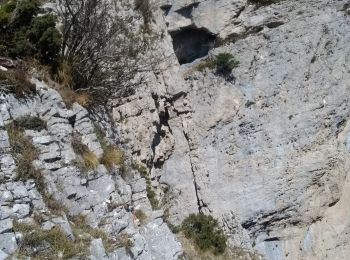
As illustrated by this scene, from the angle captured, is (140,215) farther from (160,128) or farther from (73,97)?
(160,128)

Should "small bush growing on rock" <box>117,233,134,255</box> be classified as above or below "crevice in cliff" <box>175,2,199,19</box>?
below

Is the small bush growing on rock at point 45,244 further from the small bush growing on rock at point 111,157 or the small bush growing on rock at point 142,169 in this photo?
the small bush growing on rock at point 142,169

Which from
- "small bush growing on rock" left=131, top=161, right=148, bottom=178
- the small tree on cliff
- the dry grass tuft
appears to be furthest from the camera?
"small bush growing on rock" left=131, top=161, right=148, bottom=178

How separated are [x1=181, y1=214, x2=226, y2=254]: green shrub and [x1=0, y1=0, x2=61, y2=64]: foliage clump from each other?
4.34 m

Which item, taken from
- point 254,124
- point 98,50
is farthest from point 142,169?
point 254,124

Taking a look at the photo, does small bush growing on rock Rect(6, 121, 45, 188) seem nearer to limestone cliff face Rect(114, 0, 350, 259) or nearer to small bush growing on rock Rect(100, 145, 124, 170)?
small bush growing on rock Rect(100, 145, 124, 170)

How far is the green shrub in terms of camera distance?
1038cm

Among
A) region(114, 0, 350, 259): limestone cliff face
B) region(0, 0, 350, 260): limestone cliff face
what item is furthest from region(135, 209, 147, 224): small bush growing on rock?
region(114, 0, 350, 259): limestone cliff face

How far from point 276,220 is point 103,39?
5.49 meters

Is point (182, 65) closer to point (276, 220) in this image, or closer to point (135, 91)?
point (135, 91)

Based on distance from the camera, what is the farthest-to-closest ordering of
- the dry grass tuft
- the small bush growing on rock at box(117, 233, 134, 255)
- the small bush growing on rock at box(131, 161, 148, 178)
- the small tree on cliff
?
the small bush growing on rock at box(131, 161, 148, 178) → the small tree on cliff → the dry grass tuft → the small bush growing on rock at box(117, 233, 134, 255)

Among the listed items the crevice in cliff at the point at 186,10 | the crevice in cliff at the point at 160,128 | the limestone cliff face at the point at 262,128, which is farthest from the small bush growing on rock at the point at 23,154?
the crevice in cliff at the point at 186,10

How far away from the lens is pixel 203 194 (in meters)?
11.6

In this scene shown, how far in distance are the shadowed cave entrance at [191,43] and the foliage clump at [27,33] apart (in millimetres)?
4296
